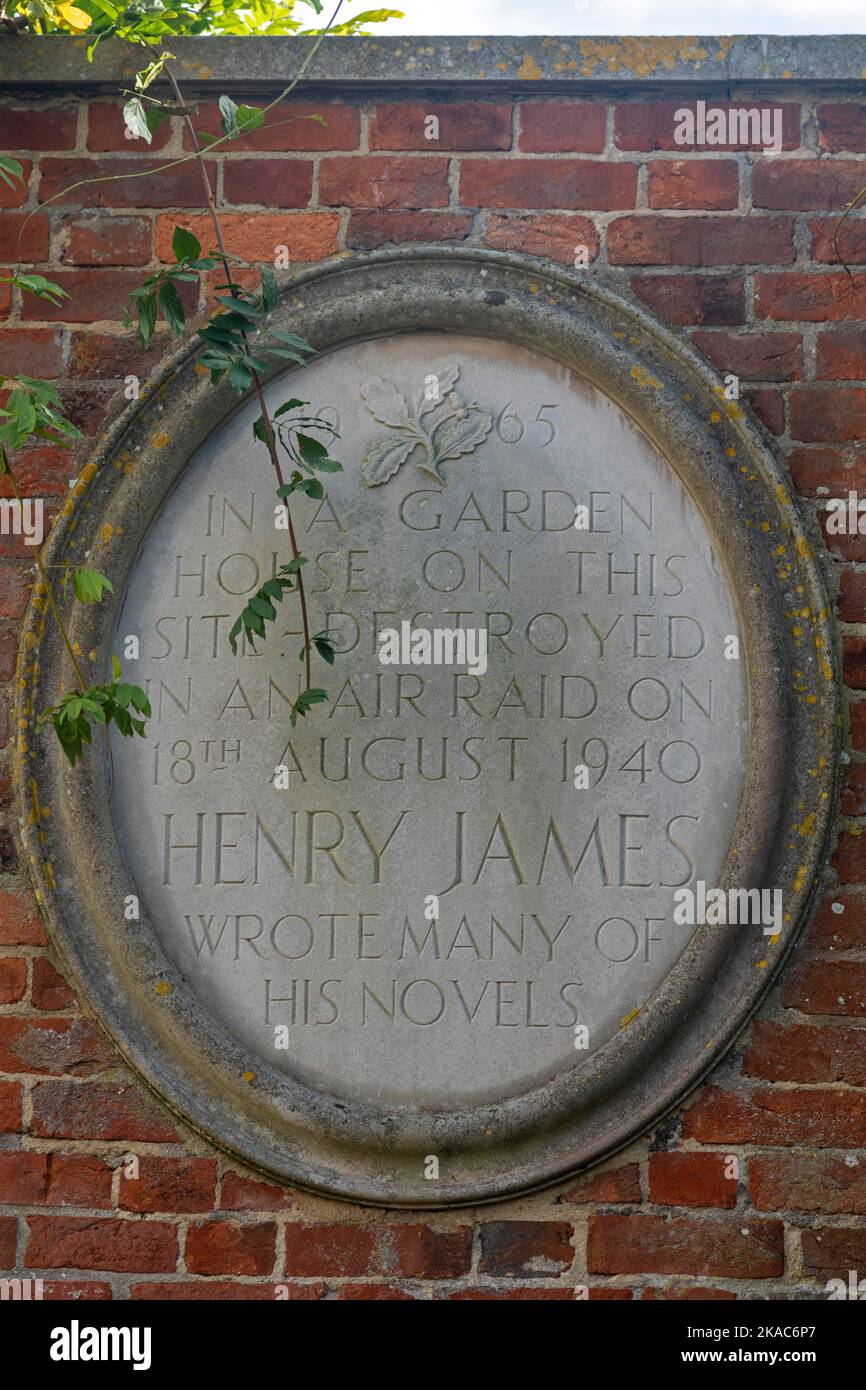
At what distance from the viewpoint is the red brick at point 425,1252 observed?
2211 millimetres

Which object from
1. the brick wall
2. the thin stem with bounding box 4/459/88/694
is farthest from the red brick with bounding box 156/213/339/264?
the thin stem with bounding box 4/459/88/694

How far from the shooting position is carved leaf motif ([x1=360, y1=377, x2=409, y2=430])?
2398 millimetres

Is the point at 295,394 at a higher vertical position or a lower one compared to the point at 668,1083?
higher

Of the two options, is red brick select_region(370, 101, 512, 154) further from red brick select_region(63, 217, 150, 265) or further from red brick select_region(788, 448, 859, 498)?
red brick select_region(788, 448, 859, 498)

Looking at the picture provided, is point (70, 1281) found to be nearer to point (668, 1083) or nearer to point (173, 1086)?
point (173, 1086)

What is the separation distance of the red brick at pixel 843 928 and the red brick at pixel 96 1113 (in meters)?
1.21

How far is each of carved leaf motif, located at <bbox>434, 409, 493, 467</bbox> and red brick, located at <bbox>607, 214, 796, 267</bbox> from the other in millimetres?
392

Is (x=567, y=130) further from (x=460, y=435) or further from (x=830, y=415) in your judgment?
(x=830, y=415)

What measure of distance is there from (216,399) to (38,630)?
1.80 feet

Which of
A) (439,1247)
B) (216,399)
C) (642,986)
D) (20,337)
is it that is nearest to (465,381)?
(216,399)

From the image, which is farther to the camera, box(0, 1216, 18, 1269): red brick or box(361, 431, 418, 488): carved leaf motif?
box(361, 431, 418, 488): carved leaf motif

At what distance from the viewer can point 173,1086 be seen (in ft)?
7.40

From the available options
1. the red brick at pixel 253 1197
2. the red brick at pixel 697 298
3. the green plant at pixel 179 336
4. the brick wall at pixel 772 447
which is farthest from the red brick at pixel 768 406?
the red brick at pixel 253 1197

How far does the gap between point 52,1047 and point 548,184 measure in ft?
6.07
